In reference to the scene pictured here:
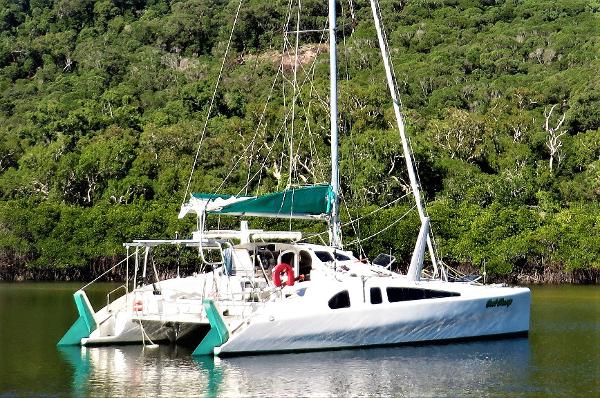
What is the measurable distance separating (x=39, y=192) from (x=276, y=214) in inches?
2098

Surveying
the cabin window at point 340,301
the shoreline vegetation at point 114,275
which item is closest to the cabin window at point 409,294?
the cabin window at point 340,301

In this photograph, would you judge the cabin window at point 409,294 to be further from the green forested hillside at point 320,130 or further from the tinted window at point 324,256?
the green forested hillside at point 320,130

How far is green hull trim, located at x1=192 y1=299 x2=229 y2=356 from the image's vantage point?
2775cm

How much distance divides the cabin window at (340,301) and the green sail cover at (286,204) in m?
3.77

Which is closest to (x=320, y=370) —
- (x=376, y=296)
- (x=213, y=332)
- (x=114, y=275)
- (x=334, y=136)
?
(x=213, y=332)

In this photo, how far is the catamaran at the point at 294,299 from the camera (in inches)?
1126

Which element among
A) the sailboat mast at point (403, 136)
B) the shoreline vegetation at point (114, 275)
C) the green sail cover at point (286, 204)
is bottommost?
the shoreline vegetation at point (114, 275)

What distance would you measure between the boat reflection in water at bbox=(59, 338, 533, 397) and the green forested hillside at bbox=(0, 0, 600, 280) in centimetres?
805

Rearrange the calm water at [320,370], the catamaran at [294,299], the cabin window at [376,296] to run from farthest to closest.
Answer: the cabin window at [376,296] < the catamaran at [294,299] < the calm water at [320,370]

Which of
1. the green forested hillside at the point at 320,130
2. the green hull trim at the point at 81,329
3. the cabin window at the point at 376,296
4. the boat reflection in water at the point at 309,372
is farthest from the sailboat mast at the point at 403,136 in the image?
the green hull trim at the point at 81,329

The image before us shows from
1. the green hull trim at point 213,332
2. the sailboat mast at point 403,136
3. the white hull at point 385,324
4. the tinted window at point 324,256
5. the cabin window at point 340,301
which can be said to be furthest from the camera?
the sailboat mast at point 403,136

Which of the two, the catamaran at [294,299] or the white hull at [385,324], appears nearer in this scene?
the white hull at [385,324]

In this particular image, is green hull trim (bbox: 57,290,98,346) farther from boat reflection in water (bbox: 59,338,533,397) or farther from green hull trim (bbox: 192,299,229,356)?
green hull trim (bbox: 192,299,229,356)

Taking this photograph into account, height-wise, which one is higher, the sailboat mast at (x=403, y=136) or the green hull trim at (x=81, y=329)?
the sailboat mast at (x=403, y=136)
